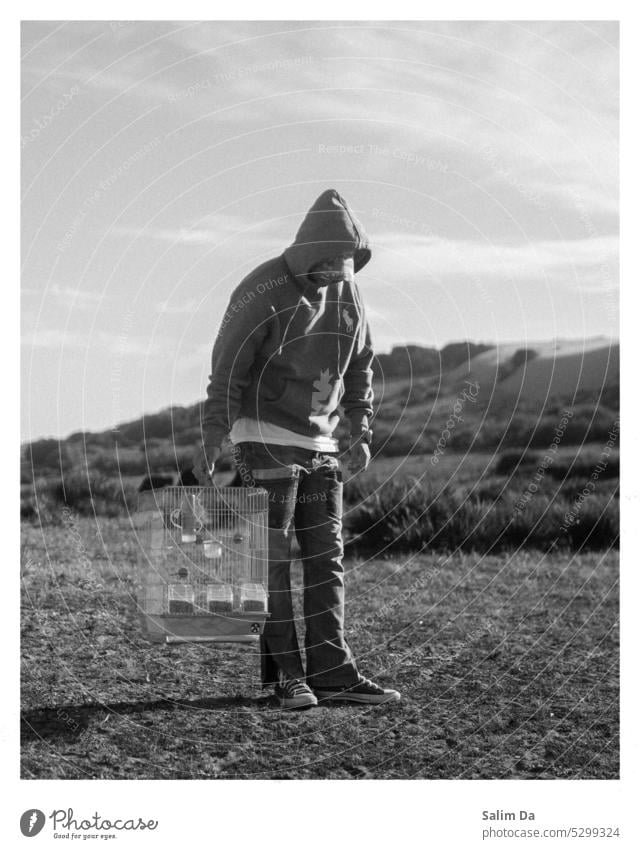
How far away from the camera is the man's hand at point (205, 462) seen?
733 centimetres

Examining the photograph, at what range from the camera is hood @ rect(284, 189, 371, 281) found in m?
7.47

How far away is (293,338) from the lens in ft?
25.0

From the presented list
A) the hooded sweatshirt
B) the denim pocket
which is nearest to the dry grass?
the denim pocket

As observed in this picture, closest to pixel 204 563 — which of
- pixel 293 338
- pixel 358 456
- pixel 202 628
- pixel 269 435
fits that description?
pixel 202 628

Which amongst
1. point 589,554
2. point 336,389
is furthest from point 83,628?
point 589,554

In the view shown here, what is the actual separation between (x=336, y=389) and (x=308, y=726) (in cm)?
203

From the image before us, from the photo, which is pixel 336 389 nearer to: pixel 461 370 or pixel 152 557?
pixel 152 557

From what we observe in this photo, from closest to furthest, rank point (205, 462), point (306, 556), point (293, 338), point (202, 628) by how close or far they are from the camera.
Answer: point (202, 628), point (205, 462), point (293, 338), point (306, 556)

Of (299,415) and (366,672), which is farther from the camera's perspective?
(366,672)

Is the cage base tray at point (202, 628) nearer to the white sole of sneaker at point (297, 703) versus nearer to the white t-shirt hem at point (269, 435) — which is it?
the white sole of sneaker at point (297, 703)

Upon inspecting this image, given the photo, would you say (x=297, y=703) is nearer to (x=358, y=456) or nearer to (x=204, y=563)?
(x=204, y=563)

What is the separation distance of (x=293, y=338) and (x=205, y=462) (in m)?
0.92

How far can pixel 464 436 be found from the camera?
578 inches

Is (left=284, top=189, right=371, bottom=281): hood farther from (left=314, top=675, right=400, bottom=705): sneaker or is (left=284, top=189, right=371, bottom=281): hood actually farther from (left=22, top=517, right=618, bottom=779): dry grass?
(left=22, top=517, right=618, bottom=779): dry grass
